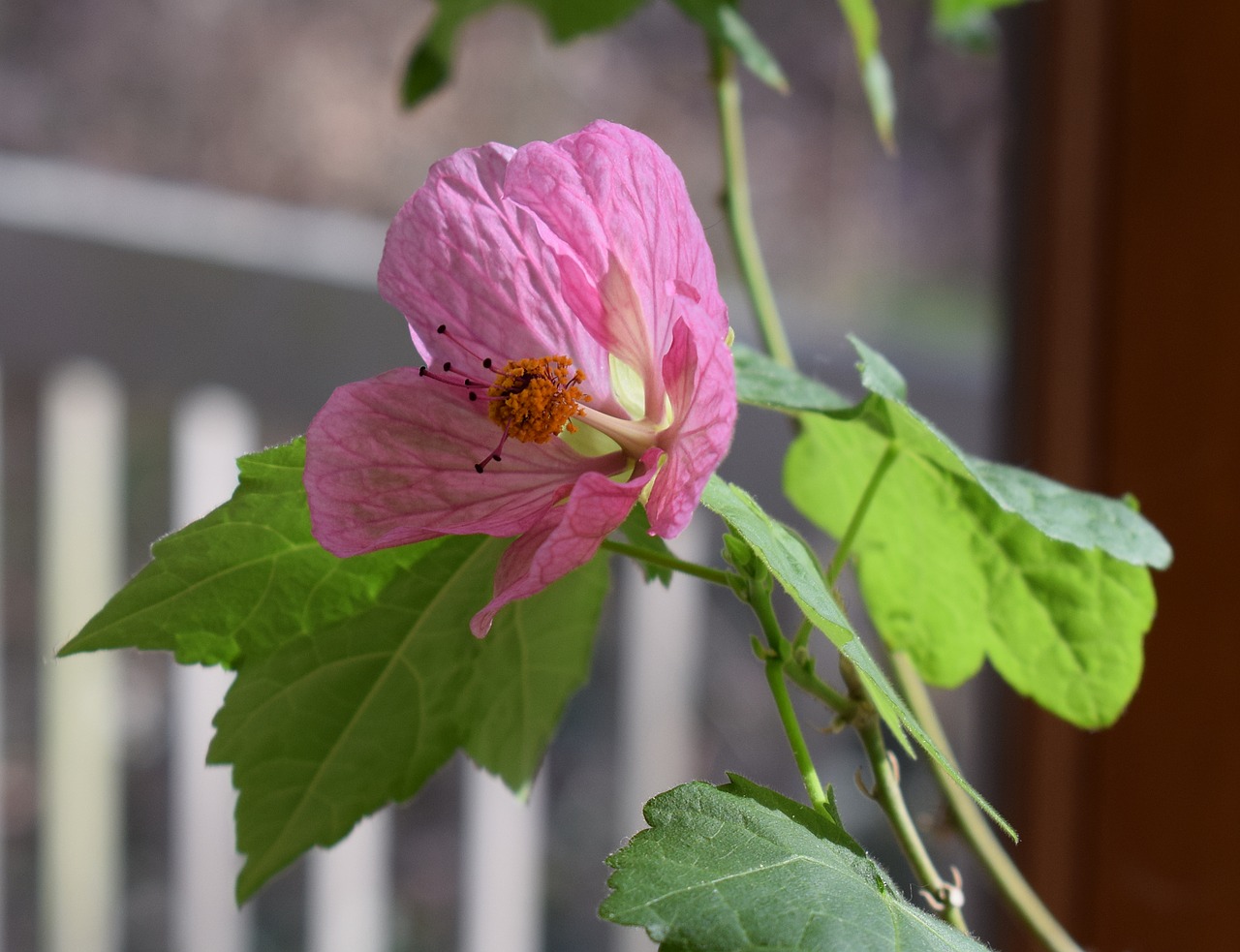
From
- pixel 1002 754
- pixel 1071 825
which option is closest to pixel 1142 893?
pixel 1071 825

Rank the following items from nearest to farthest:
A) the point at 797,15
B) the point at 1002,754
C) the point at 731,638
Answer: the point at 1002,754, the point at 797,15, the point at 731,638

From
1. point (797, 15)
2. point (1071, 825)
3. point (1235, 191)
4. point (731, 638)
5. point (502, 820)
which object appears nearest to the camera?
point (1235, 191)

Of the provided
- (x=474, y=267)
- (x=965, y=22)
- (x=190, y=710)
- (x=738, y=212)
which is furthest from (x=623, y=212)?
(x=190, y=710)

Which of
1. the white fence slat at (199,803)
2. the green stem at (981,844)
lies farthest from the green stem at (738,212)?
the white fence slat at (199,803)

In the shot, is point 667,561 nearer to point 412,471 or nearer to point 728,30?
point 412,471

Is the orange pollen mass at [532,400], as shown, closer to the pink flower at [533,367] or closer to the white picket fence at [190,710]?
the pink flower at [533,367]

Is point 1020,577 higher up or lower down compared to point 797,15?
lower down

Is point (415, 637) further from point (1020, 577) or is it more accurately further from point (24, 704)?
point (24, 704)

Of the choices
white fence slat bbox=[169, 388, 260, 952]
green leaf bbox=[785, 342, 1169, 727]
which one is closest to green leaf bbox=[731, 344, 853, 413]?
green leaf bbox=[785, 342, 1169, 727]
